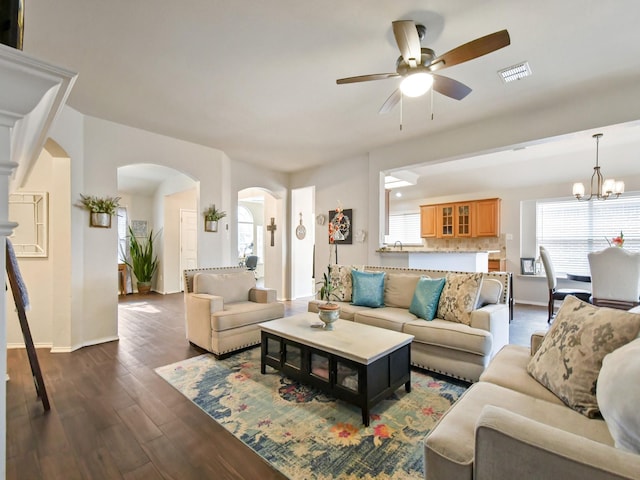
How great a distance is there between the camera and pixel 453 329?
2602 mm

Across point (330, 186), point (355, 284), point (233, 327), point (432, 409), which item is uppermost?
point (330, 186)

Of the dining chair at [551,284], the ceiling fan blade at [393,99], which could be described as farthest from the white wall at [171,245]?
the dining chair at [551,284]

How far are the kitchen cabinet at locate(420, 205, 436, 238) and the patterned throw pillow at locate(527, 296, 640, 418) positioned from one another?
5604mm

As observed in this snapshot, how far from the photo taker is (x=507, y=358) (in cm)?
193

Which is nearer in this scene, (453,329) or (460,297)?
(453,329)

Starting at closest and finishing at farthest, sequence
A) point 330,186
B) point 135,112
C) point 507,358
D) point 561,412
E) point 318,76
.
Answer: point 561,412
point 507,358
point 318,76
point 135,112
point 330,186

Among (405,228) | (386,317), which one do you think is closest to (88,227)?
(386,317)

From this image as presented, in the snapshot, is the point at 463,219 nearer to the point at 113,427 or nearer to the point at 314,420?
the point at 314,420

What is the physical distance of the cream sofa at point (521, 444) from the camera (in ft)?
2.82

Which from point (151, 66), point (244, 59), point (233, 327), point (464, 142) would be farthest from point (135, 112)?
point (464, 142)

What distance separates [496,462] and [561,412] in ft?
2.03

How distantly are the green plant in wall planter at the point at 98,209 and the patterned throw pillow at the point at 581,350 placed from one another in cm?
432

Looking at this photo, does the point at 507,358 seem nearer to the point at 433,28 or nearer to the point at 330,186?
the point at 433,28

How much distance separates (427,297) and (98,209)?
151 inches
